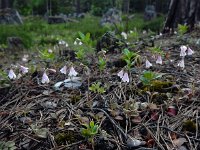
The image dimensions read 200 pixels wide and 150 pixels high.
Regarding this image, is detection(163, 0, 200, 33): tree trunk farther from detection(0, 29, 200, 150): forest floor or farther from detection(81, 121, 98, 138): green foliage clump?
detection(81, 121, 98, 138): green foliage clump

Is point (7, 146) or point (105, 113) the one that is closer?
point (7, 146)

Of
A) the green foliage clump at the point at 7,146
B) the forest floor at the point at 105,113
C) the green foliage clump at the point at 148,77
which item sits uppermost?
the green foliage clump at the point at 148,77

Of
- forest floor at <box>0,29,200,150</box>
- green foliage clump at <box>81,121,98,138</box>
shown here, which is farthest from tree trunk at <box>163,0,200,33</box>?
green foliage clump at <box>81,121,98,138</box>

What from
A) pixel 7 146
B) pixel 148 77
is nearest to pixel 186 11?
pixel 148 77

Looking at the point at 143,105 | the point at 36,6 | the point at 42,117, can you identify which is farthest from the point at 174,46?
the point at 36,6

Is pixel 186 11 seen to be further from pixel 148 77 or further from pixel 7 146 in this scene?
pixel 7 146

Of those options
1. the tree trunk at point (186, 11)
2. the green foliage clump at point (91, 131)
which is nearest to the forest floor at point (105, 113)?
the green foliage clump at point (91, 131)

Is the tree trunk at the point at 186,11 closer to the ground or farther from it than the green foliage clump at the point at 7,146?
farther from it

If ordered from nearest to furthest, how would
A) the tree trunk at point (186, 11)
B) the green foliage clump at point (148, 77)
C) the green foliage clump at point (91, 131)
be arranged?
the green foliage clump at point (91, 131) → the green foliage clump at point (148, 77) → the tree trunk at point (186, 11)

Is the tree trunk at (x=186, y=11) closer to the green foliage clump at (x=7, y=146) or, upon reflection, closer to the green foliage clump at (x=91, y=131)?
the green foliage clump at (x=91, y=131)
